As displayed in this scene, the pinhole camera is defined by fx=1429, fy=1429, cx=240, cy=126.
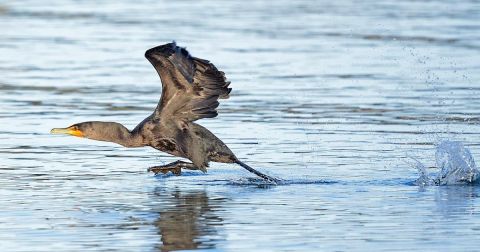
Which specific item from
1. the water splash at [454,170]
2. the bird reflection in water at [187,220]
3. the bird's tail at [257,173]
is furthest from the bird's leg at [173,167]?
the water splash at [454,170]

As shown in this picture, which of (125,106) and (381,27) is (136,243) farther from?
(381,27)

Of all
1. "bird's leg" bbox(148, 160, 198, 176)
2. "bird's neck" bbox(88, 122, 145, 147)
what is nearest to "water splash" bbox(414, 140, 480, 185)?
"bird's leg" bbox(148, 160, 198, 176)

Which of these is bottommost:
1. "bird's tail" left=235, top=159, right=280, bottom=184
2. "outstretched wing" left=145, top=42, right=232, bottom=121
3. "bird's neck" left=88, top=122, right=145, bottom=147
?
"bird's tail" left=235, top=159, right=280, bottom=184

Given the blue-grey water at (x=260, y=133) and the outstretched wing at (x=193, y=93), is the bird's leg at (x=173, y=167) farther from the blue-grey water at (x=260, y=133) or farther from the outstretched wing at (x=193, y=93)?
the outstretched wing at (x=193, y=93)

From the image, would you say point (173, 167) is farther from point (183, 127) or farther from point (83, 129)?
point (83, 129)

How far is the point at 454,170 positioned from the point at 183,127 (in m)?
2.19

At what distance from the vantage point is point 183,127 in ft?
37.9

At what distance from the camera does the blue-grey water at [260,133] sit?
9117 millimetres

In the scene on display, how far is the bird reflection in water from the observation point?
875 centimetres

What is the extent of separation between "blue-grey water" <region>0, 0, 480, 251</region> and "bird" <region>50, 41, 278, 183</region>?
221mm

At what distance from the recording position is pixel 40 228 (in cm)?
916

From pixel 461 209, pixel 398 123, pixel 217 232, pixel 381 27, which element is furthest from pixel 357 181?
pixel 381 27

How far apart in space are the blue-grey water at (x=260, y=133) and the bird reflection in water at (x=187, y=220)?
0.02m

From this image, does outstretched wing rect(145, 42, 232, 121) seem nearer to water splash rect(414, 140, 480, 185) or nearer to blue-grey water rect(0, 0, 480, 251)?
blue-grey water rect(0, 0, 480, 251)
